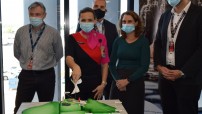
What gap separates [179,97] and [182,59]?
35 cm

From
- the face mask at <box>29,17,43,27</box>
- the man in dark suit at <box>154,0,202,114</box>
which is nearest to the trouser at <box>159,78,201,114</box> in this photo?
the man in dark suit at <box>154,0,202,114</box>

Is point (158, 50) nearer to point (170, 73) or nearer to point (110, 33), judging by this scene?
point (170, 73)

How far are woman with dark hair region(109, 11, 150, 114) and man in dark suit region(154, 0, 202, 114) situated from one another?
0.71 feet

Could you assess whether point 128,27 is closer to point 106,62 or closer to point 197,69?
point 106,62

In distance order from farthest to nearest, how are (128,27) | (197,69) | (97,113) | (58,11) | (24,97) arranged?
(58,11) < (24,97) < (128,27) < (197,69) < (97,113)

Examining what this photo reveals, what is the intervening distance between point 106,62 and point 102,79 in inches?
6.8

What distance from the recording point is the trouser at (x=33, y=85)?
9.45 feet

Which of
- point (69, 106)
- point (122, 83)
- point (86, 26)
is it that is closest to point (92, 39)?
point (86, 26)

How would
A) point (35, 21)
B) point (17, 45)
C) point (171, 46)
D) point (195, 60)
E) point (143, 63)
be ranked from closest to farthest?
point (195, 60) → point (171, 46) → point (143, 63) → point (35, 21) → point (17, 45)

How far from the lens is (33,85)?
9.50ft

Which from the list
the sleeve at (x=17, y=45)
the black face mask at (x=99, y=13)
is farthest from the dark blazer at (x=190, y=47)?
the sleeve at (x=17, y=45)

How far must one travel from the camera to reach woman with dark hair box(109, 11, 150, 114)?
2613 millimetres

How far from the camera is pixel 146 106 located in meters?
3.88

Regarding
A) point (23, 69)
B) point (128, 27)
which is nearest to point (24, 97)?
point (23, 69)
